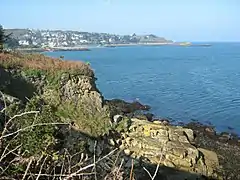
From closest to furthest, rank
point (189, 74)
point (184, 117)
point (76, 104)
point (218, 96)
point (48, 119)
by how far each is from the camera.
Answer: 1. point (48, 119)
2. point (76, 104)
3. point (184, 117)
4. point (218, 96)
5. point (189, 74)

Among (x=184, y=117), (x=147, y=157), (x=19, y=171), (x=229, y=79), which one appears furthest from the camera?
(x=229, y=79)

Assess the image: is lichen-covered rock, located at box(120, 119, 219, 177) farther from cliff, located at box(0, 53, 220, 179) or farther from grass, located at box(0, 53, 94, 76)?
grass, located at box(0, 53, 94, 76)

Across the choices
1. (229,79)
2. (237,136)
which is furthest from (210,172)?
(229,79)

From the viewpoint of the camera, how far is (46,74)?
16.3 meters

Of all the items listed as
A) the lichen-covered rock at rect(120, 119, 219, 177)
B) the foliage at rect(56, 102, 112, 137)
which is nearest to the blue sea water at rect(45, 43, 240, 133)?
the lichen-covered rock at rect(120, 119, 219, 177)

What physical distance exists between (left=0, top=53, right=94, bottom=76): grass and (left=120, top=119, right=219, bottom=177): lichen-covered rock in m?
3.46

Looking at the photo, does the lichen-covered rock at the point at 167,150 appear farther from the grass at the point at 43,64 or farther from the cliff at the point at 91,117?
the grass at the point at 43,64

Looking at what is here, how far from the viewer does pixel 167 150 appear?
13867 mm

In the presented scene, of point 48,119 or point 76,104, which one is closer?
point 48,119

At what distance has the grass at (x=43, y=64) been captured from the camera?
1627 centimetres

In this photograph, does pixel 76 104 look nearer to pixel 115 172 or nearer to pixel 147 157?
pixel 147 157

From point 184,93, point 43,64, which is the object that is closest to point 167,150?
point 43,64

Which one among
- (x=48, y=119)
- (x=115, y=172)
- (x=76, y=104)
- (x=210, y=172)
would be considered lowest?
(x=210, y=172)

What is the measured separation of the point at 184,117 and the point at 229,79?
22.7 meters
